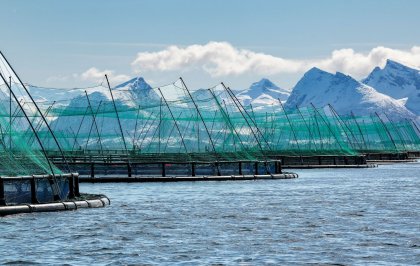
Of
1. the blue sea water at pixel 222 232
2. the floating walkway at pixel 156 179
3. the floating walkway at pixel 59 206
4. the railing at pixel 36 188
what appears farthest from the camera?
the floating walkway at pixel 156 179

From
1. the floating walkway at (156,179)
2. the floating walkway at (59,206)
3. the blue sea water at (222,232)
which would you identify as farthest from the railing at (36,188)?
the floating walkway at (156,179)

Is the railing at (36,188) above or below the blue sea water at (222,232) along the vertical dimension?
above

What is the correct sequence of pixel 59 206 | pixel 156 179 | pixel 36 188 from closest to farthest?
1. pixel 59 206
2. pixel 36 188
3. pixel 156 179

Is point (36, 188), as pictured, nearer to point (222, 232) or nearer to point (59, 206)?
point (59, 206)

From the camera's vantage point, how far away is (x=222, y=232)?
3769 cm

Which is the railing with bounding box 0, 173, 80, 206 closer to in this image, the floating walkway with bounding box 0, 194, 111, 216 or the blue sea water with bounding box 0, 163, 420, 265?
the floating walkway with bounding box 0, 194, 111, 216

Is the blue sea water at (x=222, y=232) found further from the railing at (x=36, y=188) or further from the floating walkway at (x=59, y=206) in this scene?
the railing at (x=36, y=188)

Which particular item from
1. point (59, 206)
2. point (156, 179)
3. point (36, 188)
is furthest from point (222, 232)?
point (156, 179)

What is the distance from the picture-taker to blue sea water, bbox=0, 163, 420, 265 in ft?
98.9

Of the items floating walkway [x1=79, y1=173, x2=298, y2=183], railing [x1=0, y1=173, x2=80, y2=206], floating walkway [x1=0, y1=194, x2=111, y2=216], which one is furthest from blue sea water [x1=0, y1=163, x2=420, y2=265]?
floating walkway [x1=79, y1=173, x2=298, y2=183]

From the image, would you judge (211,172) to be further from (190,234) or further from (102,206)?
(190,234)

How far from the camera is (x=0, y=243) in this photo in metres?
33.6

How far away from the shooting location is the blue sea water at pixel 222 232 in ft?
98.9

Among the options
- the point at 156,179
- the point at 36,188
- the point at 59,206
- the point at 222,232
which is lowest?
the point at 222,232
